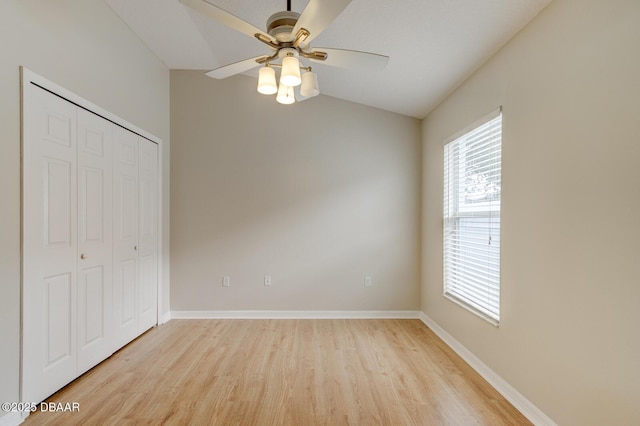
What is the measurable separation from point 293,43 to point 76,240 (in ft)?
6.91

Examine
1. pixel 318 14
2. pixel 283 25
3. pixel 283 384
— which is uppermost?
pixel 283 25

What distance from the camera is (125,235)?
116 inches

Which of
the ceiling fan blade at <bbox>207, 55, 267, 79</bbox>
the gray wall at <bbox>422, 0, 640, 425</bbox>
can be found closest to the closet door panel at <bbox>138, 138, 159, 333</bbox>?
the ceiling fan blade at <bbox>207, 55, 267, 79</bbox>

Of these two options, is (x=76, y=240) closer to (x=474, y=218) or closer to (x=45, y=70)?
(x=45, y=70)

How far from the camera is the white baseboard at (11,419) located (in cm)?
175

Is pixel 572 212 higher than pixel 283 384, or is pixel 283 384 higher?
pixel 572 212

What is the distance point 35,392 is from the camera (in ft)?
6.49

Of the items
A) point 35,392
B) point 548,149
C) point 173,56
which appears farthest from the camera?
point 173,56

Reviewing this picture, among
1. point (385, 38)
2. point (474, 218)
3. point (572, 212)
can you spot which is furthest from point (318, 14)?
point (474, 218)

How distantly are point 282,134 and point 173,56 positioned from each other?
4.79 ft

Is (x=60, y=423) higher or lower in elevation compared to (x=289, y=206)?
lower

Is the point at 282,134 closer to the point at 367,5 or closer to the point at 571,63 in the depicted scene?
the point at 367,5

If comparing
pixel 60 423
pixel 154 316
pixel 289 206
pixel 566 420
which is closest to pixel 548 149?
pixel 566 420

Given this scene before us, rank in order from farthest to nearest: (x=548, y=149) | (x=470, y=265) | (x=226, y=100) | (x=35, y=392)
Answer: (x=226, y=100) < (x=470, y=265) < (x=35, y=392) < (x=548, y=149)
